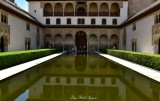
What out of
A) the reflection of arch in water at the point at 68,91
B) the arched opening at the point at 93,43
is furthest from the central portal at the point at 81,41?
the reflection of arch in water at the point at 68,91

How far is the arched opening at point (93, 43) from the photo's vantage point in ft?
142

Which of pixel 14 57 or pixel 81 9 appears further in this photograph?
pixel 81 9

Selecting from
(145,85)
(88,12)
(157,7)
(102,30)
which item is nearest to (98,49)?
(102,30)

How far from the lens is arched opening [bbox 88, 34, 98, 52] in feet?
142

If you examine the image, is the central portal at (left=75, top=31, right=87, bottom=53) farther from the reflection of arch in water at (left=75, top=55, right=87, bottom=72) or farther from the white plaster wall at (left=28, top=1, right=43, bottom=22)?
the reflection of arch in water at (left=75, top=55, right=87, bottom=72)

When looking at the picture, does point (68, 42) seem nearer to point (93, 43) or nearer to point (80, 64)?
point (93, 43)

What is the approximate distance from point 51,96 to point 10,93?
144 cm

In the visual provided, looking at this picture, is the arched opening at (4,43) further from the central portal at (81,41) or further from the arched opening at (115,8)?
the arched opening at (115,8)

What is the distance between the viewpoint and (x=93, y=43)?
43656mm

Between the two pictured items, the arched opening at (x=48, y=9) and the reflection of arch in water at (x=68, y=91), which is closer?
the reflection of arch in water at (x=68, y=91)

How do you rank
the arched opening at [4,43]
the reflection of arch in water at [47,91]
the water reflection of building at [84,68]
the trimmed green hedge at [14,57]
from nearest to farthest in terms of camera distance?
the reflection of arch in water at [47,91]
the water reflection of building at [84,68]
the trimmed green hedge at [14,57]
the arched opening at [4,43]

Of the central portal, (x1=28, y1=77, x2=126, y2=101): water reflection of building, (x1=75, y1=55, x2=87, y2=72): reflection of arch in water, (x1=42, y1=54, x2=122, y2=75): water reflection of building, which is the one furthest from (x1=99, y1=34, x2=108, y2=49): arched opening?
(x1=28, y1=77, x2=126, y2=101): water reflection of building

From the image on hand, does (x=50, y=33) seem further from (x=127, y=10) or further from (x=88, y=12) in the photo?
(x=127, y=10)

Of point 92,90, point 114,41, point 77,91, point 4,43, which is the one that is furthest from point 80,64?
point 114,41
